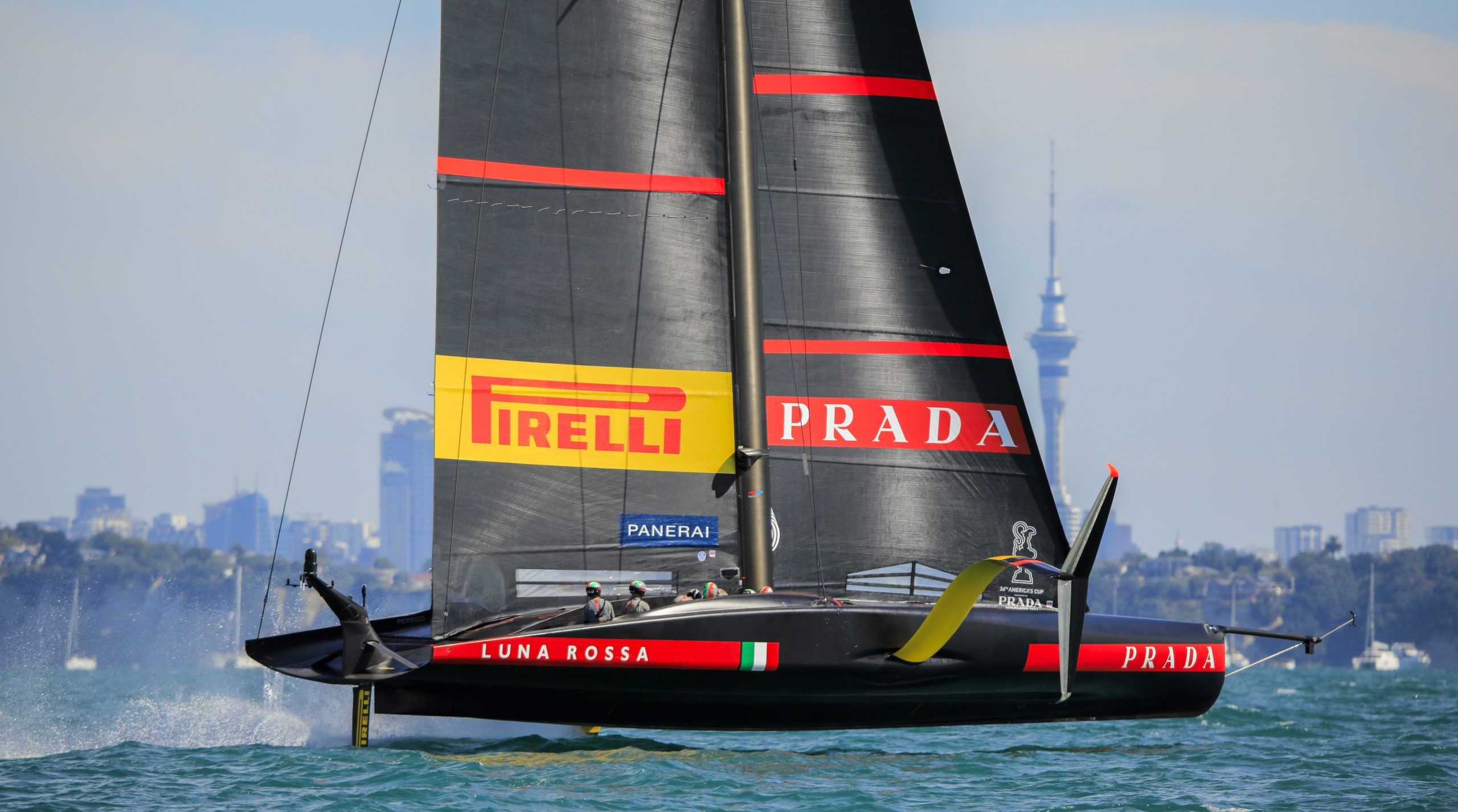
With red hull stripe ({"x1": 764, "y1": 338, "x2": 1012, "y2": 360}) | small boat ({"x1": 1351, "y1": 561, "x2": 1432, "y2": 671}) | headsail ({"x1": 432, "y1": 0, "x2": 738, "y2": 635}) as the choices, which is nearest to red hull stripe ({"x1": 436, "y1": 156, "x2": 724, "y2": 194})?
headsail ({"x1": 432, "y1": 0, "x2": 738, "y2": 635})

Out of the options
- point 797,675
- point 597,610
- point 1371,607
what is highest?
point 597,610

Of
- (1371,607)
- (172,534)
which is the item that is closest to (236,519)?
(172,534)

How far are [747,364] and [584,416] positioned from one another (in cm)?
117

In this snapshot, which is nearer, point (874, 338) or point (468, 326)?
point (468, 326)

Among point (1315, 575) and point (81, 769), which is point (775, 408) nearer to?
point (81, 769)

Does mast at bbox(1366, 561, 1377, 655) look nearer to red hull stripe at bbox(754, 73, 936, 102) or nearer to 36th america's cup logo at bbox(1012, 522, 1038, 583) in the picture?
36th america's cup logo at bbox(1012, 522, 1038, 583)

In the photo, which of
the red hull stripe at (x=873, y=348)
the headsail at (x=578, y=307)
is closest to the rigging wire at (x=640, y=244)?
the headsail at (x=578, y=307)

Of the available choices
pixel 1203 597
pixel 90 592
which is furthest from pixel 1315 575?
pixel 90 592

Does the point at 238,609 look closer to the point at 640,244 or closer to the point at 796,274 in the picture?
the point at 796,274

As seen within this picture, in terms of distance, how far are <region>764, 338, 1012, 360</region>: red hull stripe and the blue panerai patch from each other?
1.45 m

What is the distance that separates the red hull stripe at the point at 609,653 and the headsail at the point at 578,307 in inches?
28.5

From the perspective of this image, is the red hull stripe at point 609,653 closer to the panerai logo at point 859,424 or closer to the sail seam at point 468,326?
the sail seam at point 468,326

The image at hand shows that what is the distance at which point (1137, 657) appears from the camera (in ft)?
36.8

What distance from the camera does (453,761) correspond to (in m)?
10.3
